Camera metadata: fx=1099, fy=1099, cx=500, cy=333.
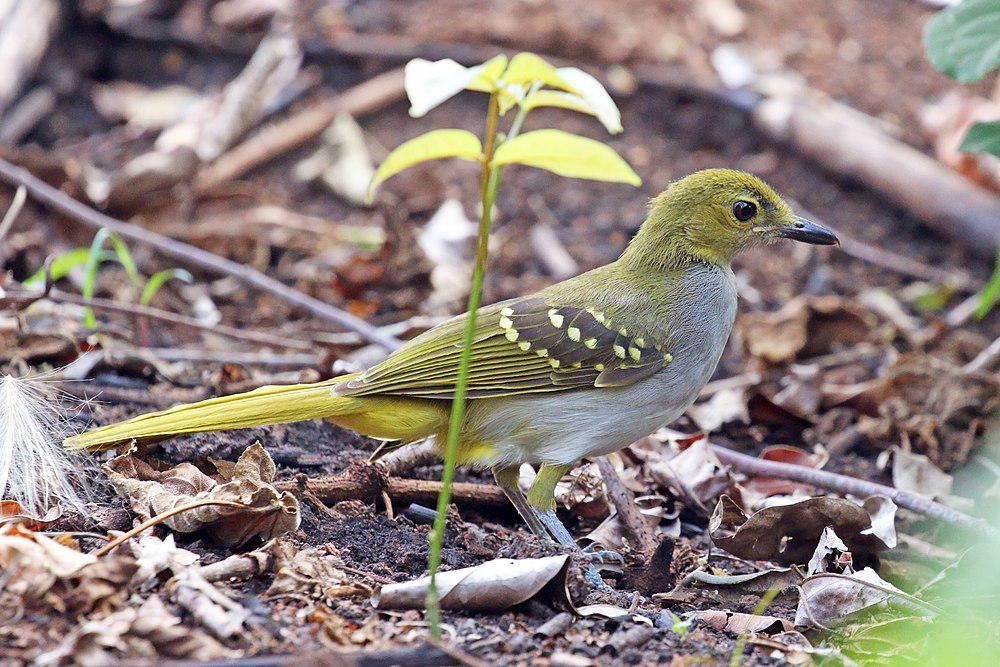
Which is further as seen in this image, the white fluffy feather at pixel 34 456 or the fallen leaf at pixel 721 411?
the fallen leaf at pixel 721 411

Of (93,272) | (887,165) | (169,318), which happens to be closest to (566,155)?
(169,318)

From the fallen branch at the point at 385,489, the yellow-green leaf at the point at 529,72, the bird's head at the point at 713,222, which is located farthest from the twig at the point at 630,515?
the yellow-green leaf at the point at 529,72

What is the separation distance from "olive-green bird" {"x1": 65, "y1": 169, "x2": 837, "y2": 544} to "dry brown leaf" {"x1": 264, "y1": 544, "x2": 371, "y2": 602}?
669mm

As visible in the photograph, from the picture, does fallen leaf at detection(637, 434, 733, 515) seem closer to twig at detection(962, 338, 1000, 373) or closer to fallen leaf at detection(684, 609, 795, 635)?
fallen leaf at detection(684, 609, 795, 635)

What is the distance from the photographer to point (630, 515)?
4.13 meters

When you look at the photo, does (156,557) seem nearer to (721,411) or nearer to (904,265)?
(721,411)

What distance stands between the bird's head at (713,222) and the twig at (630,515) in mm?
910

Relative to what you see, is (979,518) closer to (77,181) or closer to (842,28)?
(77,181)

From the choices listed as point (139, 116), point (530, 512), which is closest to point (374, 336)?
point (530, 512)

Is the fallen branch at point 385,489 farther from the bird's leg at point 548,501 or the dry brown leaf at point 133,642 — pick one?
the dry brown leaf at point 133,642

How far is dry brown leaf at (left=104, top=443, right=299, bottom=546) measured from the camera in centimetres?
338

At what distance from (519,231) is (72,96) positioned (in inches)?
142

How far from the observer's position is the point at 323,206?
755cm

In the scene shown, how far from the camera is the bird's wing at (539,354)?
4117 mm
